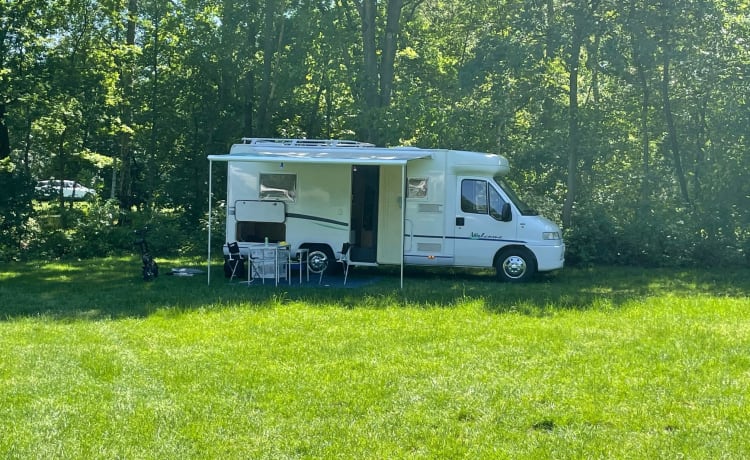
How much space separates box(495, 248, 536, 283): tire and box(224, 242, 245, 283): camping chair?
444 centimetres

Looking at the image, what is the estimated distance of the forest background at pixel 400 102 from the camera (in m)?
16.0

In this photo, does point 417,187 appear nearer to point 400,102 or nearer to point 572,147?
point 400,102

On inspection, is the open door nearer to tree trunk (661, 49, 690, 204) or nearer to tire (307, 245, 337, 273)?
tire (307, 245, 337, 273)

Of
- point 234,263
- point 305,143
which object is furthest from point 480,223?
point 234,263

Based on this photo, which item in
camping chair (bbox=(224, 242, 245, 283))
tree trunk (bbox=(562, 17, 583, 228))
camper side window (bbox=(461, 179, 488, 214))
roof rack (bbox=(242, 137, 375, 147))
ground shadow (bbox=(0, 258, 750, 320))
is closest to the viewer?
ground shadow (bbox=(0, 258, 750, 320))

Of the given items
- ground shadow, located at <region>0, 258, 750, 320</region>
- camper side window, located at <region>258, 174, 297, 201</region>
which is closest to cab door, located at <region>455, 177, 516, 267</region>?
ground shadow, located at <region>0, 258, 750, 320</region>

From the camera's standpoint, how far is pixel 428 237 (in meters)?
13.4

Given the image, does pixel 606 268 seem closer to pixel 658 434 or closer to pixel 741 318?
pixel 741 318

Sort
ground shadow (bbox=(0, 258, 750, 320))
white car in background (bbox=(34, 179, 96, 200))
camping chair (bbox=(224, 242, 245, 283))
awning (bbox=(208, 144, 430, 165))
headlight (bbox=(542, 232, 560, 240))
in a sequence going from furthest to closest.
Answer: white car in background (bbox=(34, 179, 96, 200)) → headlight (bbox=(542, 232, 560, 240)) → camping chair (bbox=(224, 242, 245, 283)) → awning (bbox=(208, 144, 430, 165)) → ground shadow (bbox=(0, 258, 750, 320))

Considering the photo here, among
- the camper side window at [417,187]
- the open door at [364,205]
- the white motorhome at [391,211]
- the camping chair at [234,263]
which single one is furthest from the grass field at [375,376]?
the open door at [364,205]

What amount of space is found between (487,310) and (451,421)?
14.9 ft

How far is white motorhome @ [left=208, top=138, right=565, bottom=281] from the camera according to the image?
13.2 metres

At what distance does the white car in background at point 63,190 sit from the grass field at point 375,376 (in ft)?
26.2

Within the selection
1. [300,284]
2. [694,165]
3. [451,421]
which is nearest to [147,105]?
[300,284]
